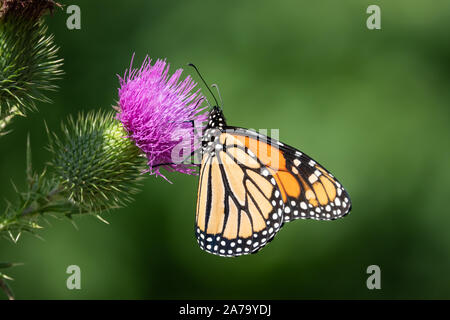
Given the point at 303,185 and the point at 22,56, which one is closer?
the point at 22,56

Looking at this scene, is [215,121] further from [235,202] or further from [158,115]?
[235,202]

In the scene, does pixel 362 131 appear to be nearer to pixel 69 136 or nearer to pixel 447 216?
pixel 447 216

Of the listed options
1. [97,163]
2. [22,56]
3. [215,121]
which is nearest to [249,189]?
[215,121]

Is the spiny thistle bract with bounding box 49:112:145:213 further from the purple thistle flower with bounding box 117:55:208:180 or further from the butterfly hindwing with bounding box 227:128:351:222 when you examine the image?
the butterfly hindwing with bounding box 227:128:351:222

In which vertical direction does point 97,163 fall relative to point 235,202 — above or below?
above

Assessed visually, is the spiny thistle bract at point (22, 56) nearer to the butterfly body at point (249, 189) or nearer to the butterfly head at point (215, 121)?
the butterfly head at point (215, 121)

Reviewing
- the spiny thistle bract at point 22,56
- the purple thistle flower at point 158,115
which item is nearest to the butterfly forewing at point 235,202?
the purple thistle flower at point 158,115

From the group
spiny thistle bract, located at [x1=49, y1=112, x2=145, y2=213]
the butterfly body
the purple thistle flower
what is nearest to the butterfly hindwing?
the butterfly body
